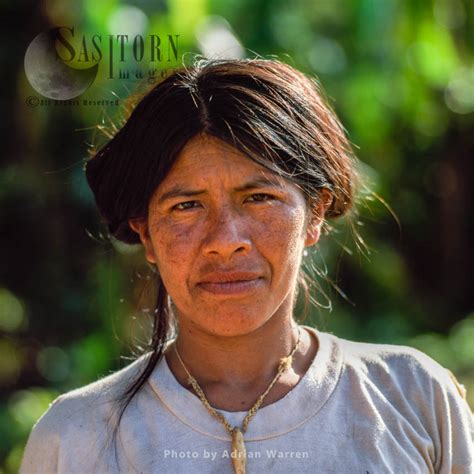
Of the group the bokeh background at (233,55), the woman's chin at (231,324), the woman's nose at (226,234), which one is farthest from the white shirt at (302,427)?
the bokeh background at (233,55)

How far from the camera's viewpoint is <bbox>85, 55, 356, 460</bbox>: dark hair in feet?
6.51

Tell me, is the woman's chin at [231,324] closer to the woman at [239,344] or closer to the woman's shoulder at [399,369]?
the woman at [239,344]

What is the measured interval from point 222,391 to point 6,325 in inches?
101

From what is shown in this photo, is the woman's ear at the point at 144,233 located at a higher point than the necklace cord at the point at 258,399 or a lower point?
higher

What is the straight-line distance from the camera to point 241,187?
1.95 m

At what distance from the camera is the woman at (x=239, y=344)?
1.95 meters

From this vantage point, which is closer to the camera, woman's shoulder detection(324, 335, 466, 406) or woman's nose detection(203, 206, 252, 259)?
woman's nose detection(203, 206, 252, 259)

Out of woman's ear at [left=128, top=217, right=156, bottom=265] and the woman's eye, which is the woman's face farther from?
woman's ear at [left=128, top=217, right=156, bottom=265]

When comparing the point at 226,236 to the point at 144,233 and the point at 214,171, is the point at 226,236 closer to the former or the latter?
the point at 214,171

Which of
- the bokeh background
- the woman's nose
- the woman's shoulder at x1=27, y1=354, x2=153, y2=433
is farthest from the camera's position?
the bokeh background

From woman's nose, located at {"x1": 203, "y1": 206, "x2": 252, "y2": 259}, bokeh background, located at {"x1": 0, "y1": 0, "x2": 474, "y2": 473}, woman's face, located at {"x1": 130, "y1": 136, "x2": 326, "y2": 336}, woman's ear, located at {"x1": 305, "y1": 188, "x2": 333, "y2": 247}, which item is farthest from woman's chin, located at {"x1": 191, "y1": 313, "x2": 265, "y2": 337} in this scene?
bokeh background, located at {"x1": 0, "y1": 0, "x2": 474, "y2": 473}

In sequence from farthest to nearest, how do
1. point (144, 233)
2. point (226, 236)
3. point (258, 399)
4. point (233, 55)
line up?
1. point (233, 55)
2. point (144, 233)
3. point (258, 399)
4. point (226, 236)

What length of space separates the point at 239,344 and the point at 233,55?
1831 millimetres

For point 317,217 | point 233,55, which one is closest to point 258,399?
point 317,217
